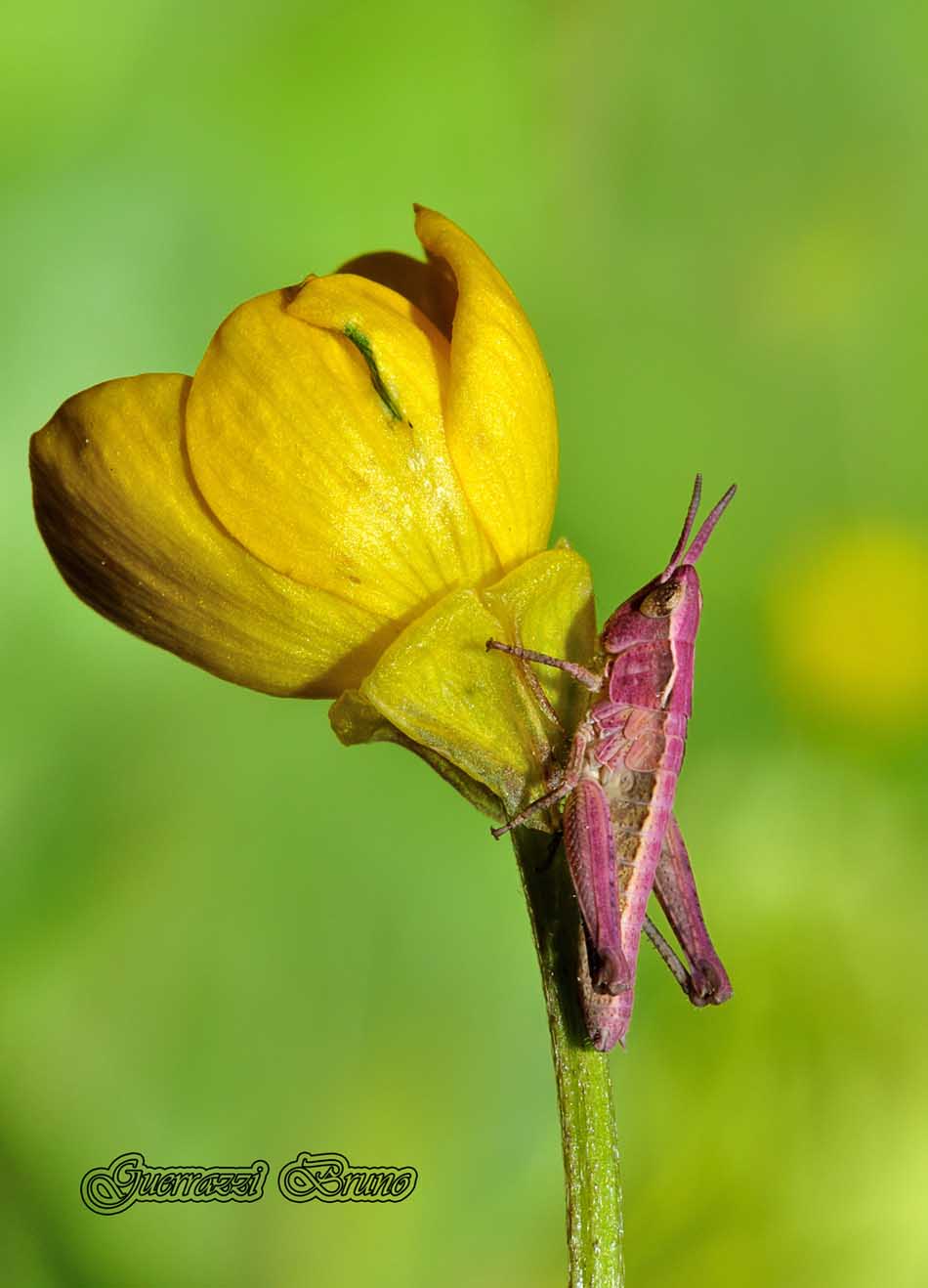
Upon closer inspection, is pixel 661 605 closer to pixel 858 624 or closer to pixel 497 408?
pixel 497 408

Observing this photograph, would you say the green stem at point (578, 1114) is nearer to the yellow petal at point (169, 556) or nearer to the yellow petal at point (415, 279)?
the yellow petal at point (169, 556)

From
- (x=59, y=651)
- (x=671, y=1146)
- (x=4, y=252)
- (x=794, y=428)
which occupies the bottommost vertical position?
(x=671, y=1146)

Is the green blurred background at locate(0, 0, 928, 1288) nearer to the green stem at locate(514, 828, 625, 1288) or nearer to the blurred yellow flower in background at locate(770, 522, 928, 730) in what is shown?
the blurred yellow flower in background at locate(770, 522, 928, 730)

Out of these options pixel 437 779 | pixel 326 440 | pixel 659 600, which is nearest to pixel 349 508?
pixel 326 440

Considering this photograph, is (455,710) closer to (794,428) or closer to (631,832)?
(631,832)

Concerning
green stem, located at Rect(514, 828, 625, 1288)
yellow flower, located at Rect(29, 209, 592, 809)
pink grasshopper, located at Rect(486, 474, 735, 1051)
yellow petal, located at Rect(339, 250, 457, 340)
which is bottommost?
green stem, located at Rect(514, 828, 625, 1288)

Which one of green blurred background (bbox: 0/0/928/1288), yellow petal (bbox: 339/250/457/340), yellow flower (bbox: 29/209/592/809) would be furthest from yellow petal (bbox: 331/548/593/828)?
green blurred background (bbox: 0/0/928/1288)

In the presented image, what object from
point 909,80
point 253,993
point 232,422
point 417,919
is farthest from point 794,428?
point 232,422
